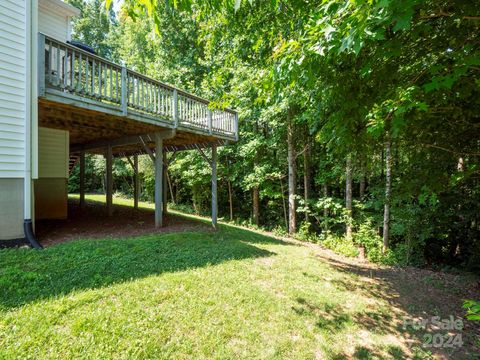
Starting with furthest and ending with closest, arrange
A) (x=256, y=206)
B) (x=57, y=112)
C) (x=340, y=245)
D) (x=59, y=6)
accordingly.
Result: (x=256, y=206), (x=340, y=245), (x=59, y=6), (x=57, y=112)

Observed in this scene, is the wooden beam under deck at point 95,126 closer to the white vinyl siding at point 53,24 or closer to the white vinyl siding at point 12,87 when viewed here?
the white vinyl siding at point 12,87

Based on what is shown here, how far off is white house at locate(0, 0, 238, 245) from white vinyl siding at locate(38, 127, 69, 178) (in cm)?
3

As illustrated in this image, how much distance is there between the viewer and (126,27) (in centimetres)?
1884

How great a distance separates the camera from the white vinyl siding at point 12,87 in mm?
4207

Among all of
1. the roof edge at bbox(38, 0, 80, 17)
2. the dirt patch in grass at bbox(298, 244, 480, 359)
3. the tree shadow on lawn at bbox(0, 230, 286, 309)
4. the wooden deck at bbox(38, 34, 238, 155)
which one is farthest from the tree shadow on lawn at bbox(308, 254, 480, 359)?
the roof edge at bbox(38, 0, 80, 17)

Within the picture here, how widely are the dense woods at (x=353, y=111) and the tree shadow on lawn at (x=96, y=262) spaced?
2.79 m

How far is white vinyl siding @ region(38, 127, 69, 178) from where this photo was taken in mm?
7266

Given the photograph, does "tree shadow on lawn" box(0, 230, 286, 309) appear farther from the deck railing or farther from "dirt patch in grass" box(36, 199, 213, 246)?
the deck railing

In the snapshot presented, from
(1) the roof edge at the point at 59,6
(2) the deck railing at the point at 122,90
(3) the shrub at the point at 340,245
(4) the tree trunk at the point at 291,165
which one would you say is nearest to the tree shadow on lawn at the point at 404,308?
(3) the shrub at the point at 340,245

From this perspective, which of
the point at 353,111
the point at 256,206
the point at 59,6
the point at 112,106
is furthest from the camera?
the point at 256,206

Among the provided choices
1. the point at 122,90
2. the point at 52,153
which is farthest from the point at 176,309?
the point at 52,153

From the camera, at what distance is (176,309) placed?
2.88 m

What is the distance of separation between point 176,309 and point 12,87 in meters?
4.63

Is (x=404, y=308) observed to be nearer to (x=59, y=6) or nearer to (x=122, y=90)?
(x=122, y=90)
